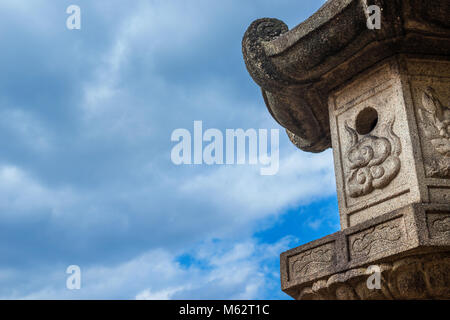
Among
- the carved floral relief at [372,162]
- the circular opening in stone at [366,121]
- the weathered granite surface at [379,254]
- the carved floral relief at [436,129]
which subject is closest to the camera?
the weathered granite surface at [379,254]

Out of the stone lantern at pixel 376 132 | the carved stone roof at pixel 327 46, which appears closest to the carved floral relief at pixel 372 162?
the stone lantern at pixel 376 132

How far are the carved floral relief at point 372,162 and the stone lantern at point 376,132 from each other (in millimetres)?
12

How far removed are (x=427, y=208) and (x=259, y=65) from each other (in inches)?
108

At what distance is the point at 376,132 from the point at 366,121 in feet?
1.37

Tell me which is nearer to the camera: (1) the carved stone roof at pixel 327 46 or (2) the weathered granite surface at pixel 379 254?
(2) the weathered granite surface at pixel 379 254

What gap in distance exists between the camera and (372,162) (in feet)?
21.2

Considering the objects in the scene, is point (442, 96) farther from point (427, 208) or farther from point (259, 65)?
point (259, 65)

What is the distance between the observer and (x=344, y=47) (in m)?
6.62

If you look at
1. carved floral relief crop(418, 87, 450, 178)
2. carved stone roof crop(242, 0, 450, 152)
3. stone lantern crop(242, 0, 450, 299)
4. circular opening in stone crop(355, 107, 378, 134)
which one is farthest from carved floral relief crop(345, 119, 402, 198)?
carved stone roof crop(242, 0, 450, 152)

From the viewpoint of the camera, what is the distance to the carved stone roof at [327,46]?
6270 millimetres

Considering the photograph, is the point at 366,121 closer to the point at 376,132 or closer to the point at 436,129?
the point at 376,132

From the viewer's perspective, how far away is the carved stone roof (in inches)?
247

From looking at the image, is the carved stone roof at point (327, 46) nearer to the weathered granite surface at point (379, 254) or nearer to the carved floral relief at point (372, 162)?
the carved floral relief at point (372, 162)
